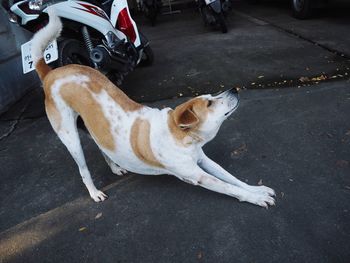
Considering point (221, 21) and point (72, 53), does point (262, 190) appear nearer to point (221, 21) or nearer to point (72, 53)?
point (72, 53)

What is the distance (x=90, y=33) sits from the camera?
14.8 ft

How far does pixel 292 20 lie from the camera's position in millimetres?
8039

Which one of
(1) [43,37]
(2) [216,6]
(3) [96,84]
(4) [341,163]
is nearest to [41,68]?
(1) [43,37]

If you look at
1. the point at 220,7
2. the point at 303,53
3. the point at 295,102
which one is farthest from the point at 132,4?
the point at 295,102

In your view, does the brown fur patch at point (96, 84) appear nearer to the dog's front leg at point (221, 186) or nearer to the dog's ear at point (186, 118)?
the dog's ear at point (186, 118)

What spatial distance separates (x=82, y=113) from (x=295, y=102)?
2.57m

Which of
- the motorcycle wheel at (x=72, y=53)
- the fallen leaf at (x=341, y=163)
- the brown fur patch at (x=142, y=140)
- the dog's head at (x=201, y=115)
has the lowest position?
the fallen leaf at (x=341, y=163)

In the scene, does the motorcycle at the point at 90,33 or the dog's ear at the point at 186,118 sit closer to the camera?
the dog's ear at the point at 186,118

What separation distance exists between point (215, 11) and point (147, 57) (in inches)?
88.9

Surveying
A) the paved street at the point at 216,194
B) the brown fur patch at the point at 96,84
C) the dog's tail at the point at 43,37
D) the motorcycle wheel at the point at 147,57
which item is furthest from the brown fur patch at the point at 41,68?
the motorcycle wheel at the point at 147,57

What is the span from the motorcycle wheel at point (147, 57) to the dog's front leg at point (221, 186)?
12.5ft

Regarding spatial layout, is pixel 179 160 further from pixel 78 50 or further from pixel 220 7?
pixel 220 7

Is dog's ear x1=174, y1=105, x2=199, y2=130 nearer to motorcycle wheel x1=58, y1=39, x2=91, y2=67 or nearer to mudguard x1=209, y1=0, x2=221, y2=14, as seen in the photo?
motorcycle wheel x1=58, y1=39, x2=91, y2=67

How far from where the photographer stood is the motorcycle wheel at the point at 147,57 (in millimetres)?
5969
